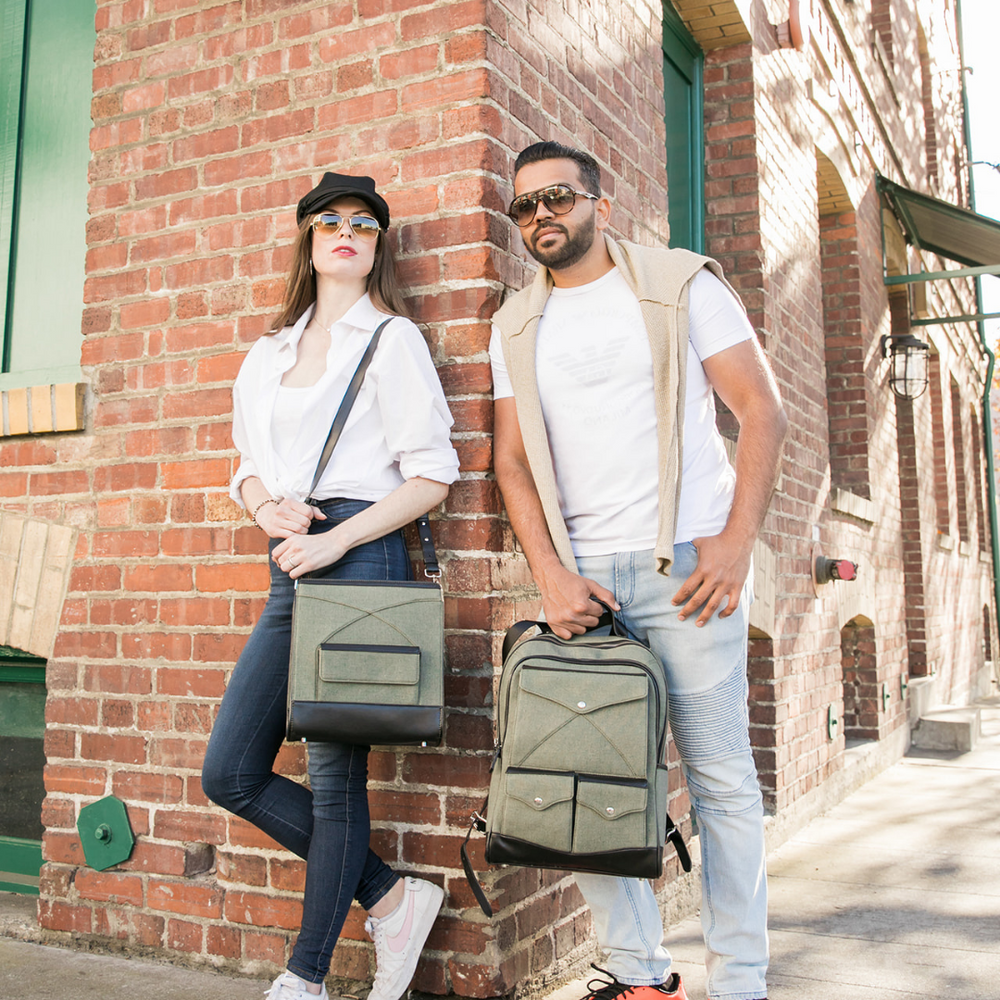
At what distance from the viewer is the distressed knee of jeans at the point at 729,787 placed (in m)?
2.44

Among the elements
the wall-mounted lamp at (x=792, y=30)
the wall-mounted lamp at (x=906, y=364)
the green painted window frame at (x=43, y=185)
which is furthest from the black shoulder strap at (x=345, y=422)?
the wall-mounted lamp at (x=906, y=364)

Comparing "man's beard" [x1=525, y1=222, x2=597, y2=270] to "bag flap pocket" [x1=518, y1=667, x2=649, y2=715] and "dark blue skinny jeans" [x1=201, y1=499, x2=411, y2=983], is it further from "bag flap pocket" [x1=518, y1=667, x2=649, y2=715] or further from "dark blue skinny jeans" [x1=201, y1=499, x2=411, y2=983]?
"bag flap pocket" [x1=518, y1=667, x2=649, y2=715]

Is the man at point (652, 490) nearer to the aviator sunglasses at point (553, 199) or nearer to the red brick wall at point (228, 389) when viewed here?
the aviator sunglasses at point (553, 199)

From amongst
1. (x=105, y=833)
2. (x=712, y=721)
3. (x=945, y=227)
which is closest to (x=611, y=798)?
(x=712, y=721)

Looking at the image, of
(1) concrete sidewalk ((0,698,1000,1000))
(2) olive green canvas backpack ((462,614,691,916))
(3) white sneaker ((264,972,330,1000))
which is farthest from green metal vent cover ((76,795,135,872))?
(2) olive green canvas backpack ((462,614,691,916))

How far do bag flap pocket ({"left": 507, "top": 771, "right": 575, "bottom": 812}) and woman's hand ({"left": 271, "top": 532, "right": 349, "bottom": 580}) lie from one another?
71 cm

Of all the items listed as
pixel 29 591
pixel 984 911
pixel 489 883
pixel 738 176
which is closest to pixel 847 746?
pixel 984 911

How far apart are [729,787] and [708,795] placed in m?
0.06

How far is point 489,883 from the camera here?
2.70m

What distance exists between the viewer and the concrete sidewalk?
2943 mm

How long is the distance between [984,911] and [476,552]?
245cm

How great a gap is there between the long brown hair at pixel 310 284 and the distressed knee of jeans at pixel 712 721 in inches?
51.2

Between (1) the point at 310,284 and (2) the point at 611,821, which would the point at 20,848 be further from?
(2) the point at 611,821

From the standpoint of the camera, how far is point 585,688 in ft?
7.47
